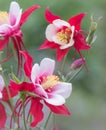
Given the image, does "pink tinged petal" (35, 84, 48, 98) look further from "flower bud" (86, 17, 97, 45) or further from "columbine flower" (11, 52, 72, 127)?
"flower bud" (86, 17, 97, 45)

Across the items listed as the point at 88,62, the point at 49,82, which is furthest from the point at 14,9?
the point at 88,62

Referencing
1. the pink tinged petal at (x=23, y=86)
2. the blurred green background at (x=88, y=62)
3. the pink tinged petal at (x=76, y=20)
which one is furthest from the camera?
the blurred green background at (x=88, y=62)

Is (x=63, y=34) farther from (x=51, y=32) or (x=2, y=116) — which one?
(x=2, y=116)

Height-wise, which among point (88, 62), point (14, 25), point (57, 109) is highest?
point (14, 25)

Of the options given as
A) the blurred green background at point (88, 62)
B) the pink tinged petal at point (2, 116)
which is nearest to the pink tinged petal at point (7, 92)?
the pink tinged petal at point (2, 116)

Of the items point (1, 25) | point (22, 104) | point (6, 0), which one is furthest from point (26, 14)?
point (6, 0)

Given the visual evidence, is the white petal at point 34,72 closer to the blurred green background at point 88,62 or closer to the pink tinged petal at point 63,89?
the pink tinged petal at point 63,89
